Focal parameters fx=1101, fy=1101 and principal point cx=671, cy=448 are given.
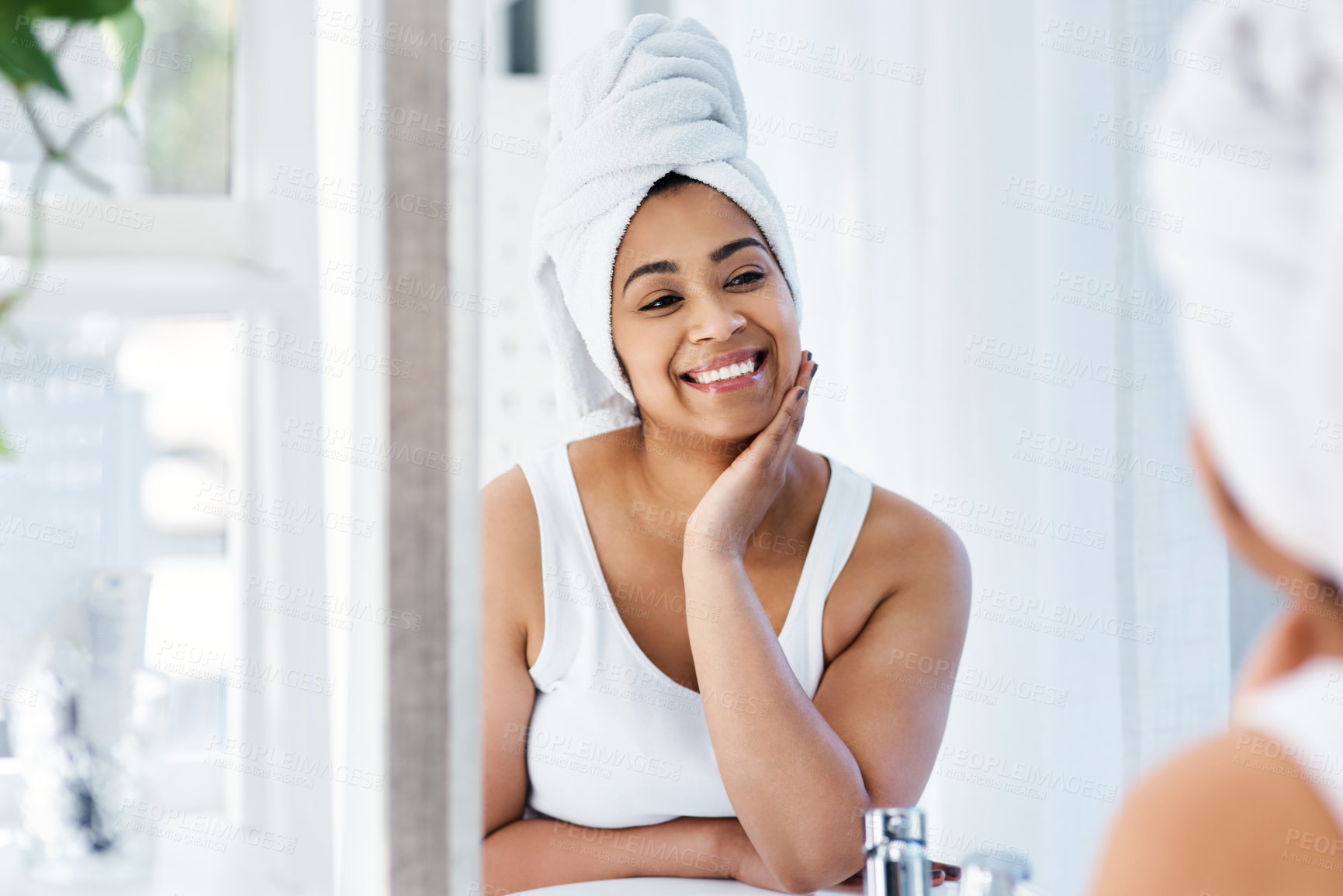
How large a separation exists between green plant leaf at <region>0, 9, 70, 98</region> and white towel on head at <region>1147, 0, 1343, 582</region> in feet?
1.31

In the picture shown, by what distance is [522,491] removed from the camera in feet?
2.65

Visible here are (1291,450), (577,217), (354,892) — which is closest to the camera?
(1291,450)

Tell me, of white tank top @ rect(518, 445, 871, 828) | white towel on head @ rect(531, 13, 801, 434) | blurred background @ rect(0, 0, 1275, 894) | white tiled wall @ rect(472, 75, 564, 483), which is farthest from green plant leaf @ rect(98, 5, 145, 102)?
white tiled wall @ rect(472, 75, 564, 483)

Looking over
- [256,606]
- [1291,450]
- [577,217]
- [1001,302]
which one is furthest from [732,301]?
[1291,450]

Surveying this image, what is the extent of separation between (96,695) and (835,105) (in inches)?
28.2

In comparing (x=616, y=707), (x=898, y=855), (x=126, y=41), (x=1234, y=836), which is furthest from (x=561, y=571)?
(x=1234, y=836)

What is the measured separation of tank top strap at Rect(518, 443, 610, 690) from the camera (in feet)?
2.51

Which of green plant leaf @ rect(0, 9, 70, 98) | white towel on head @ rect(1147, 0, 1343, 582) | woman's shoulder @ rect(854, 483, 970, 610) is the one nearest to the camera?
white towel on head @ rect(1147, 0, 1343, 582)

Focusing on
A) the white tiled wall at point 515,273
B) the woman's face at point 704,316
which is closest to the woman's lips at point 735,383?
the woman's face at point 704,316

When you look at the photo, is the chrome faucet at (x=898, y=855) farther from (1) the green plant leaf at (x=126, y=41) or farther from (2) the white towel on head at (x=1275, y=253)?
(1) the green plant leaf at (x=126, y=41)

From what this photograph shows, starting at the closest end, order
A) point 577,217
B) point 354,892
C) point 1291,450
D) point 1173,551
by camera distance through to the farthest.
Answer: point 1291,450 → point 354,892 → point 577,217 → point 1173,551

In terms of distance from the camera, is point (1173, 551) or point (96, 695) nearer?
point (96, 695)

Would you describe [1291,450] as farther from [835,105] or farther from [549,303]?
[835,105]

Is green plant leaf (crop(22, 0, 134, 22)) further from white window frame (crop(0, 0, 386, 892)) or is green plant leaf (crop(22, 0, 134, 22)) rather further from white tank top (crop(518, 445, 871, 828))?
white tank top (crop(518, 445, 871, 828))
